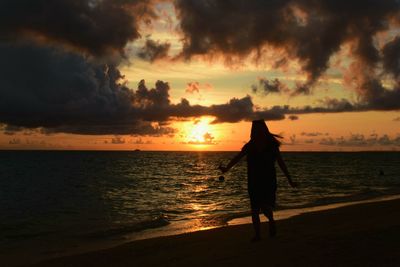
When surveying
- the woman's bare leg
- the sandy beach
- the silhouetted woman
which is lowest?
the sandy beach

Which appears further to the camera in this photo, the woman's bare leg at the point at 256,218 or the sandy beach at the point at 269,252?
the woman's bare leg at the point at 256,218

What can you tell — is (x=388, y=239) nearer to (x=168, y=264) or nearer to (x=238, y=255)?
(x=238, y=255)

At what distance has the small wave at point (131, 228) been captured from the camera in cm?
1761

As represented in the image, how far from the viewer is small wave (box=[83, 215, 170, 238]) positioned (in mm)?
17609

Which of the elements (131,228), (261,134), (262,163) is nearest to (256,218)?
(262,163)

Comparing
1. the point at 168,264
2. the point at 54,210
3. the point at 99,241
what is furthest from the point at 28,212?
the point at 168,264

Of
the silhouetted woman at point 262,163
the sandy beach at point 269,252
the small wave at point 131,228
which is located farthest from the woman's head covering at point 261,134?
the small wave at point 131,228

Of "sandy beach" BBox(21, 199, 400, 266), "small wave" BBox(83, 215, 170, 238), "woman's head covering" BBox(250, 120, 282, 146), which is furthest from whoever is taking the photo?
"small wave" BBox(83, 215, 170, 238)

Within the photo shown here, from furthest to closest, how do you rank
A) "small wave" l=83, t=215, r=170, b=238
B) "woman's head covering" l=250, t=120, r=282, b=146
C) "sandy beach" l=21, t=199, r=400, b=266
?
"small wave" l=83, t=215, r=170, b=238 < "woman's head covering" l=250, t=120, r=282, b=146 < "sandy beach" l=21, t=199, r=400, b=266

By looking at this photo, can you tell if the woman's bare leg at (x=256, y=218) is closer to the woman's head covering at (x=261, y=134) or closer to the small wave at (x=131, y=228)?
the woman's head covering at (x=261, y=134)

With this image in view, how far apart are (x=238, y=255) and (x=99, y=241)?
845 cm

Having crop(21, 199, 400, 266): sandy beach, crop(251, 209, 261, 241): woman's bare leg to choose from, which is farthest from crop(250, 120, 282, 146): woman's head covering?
crop(21, 199, 400, 266): sandy beach

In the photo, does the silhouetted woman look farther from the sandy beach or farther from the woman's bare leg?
the sandy beach

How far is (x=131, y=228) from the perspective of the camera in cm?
1891
